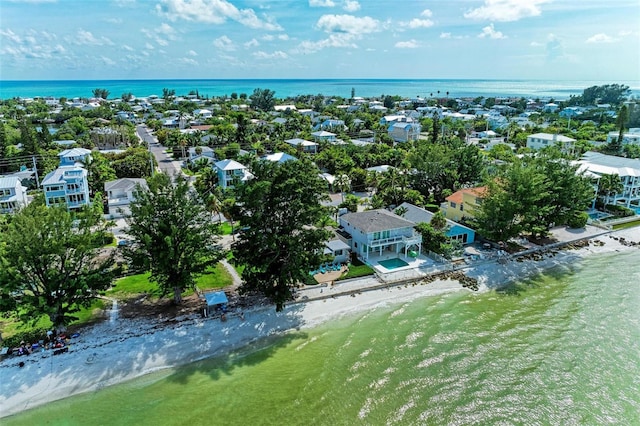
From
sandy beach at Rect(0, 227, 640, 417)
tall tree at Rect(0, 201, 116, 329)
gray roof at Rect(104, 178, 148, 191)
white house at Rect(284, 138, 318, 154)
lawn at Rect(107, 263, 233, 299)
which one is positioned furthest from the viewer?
white house at Rect(284, 138, 318, 154)

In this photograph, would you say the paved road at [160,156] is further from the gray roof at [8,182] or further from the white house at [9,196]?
the gray roof at [8,182]

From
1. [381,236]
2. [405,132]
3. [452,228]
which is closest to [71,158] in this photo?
[381,236]

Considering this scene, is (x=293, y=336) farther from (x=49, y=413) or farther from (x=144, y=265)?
(x=49, y=413)

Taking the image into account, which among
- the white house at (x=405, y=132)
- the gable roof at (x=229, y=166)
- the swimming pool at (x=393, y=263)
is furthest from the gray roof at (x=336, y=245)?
→ the white house at (x=405, y=132)

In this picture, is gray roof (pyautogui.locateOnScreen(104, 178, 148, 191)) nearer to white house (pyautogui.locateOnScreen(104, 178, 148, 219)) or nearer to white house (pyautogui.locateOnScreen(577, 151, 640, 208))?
white house (pyautogui.locateOnScreen(104, 178, 148, 219))

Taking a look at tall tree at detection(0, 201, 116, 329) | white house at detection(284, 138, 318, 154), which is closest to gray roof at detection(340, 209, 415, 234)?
tall tree at detection(0, 201, 116, 329)

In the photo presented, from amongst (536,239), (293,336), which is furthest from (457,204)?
(293,336)

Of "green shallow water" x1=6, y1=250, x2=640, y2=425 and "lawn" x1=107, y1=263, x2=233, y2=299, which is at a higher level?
"lawn" x1=107, y1=263, x2=233, y2=299
